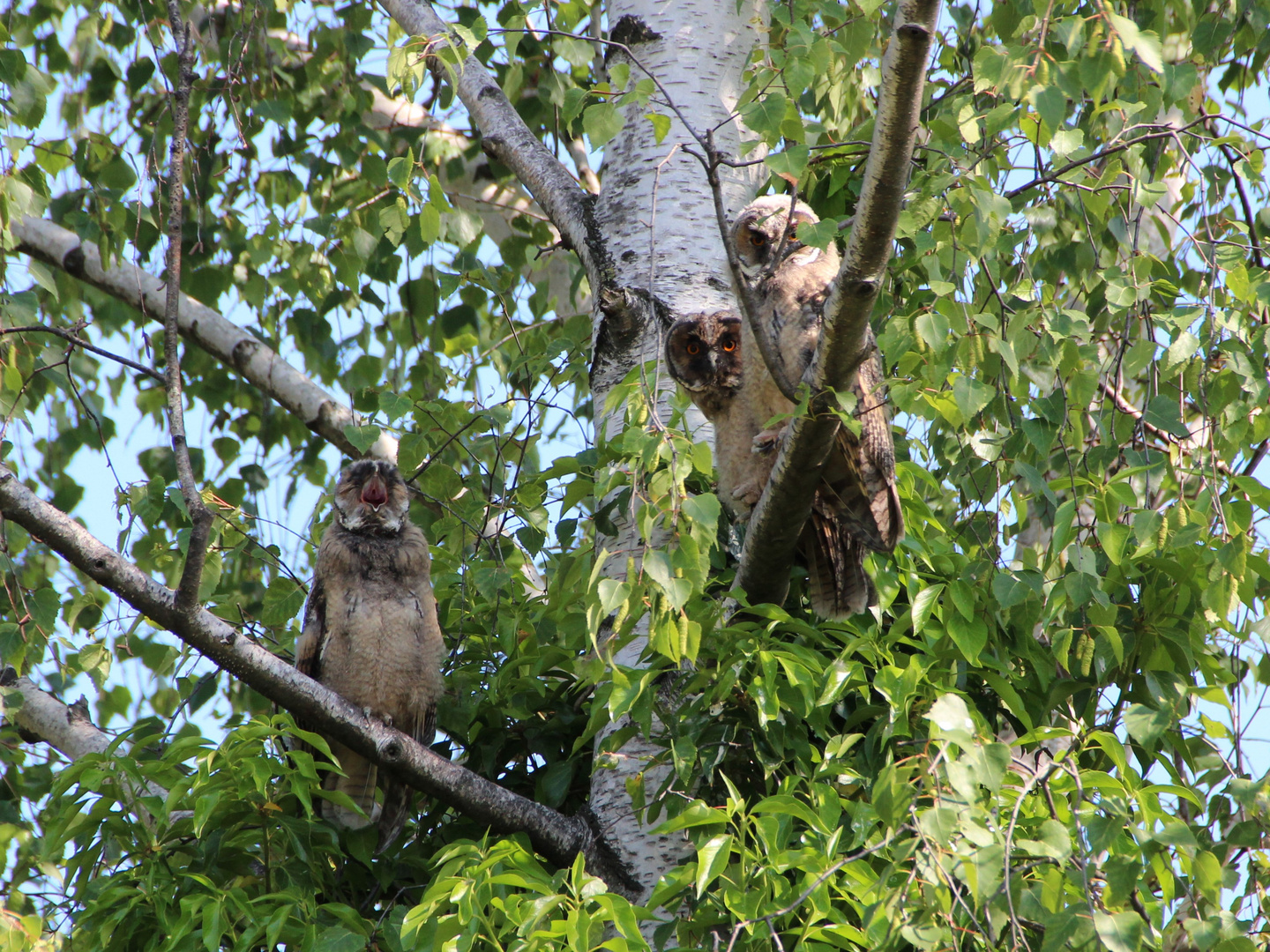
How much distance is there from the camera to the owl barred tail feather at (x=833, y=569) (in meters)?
2.37

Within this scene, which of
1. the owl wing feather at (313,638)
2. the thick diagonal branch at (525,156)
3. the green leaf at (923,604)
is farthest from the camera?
the owl wing feather at (313,638)

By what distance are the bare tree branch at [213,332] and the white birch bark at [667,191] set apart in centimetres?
96

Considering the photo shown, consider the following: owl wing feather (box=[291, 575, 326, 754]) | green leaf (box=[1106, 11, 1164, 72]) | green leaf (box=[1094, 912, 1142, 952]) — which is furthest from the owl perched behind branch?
owl wing feather (box=[291, 575, 326, 754])

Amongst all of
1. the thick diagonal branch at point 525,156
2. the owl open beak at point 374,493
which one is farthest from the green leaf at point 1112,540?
the owl open beak at point 374,493

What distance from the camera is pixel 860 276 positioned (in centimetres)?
169

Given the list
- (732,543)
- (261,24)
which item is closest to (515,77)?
(261,24)

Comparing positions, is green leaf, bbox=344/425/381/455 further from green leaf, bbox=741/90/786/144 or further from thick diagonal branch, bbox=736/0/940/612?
green leaf, bbox=741/90/786/144

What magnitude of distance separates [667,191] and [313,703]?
1441 mm

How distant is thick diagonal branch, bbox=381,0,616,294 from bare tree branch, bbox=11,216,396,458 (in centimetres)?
83

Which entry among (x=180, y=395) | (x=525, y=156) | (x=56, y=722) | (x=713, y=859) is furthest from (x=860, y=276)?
(x=56, y=722)

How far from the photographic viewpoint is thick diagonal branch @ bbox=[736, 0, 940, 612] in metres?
1.54

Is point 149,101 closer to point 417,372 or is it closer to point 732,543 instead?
point 417,372

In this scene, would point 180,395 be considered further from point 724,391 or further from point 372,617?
point 372,617

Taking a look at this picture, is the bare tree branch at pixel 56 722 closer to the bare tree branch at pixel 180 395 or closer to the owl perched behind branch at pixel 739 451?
the bare tree branch at pixel 180 395
